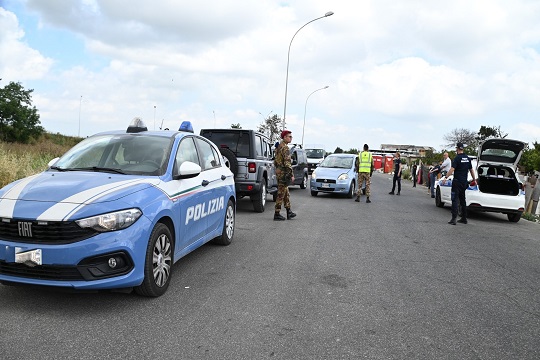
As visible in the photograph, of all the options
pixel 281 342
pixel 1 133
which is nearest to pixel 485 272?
pixel 281 342

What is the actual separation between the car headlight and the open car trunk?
10503mm

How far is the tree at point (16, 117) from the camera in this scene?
169 ft

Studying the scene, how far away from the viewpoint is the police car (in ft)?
12.2

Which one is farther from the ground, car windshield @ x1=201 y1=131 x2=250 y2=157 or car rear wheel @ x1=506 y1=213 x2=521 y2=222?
car windshield @ x1=201 y1=131 x2=250 y2=157

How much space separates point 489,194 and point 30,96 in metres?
56.8

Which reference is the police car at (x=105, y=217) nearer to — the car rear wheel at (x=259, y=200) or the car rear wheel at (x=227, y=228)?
the car rear wheel at (x=227, y=228)

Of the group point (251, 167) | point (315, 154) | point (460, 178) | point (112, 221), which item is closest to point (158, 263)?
point (112, 221)

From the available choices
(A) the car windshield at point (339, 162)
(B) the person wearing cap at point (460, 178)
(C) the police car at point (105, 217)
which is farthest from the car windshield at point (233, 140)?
(A) the car windshield at point (339, 162)

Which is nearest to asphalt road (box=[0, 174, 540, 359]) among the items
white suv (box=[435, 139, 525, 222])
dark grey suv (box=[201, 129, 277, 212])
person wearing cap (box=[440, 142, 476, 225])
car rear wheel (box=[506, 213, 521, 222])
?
person wearing cap (box=[440, 142, 476, 225])

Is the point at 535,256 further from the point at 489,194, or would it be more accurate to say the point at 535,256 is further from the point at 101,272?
the point at 101,272

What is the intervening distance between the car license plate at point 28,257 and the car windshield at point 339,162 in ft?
46.2

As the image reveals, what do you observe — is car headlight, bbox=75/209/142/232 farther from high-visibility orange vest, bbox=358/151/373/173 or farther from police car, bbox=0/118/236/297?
high-visibility orange vest, bbox=358/151/373/173

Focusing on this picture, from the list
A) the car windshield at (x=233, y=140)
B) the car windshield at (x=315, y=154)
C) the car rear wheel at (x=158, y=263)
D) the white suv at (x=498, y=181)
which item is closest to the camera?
the car rear wheel at (x=158, y=263)

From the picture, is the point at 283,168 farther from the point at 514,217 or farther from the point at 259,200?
the point at 514,217
